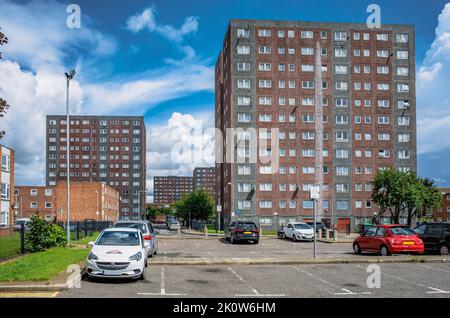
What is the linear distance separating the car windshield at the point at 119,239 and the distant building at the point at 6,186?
3931cm

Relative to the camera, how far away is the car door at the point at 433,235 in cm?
2369

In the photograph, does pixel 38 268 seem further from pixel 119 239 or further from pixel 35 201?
pixel 35 201

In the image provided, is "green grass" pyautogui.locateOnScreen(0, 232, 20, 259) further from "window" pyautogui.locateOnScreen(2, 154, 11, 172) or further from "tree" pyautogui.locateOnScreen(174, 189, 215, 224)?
"tree" pyautogui.locateOnScreen(174, 189, 215, 224)

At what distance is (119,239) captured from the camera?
15.2m

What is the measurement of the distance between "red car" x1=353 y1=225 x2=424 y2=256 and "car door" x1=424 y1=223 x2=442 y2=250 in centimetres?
195

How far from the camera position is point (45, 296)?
37.2ft

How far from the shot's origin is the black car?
2342cm

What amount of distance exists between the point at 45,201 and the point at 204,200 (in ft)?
107

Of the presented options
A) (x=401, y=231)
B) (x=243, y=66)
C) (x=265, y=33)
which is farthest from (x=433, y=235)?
(x=265, y=33)

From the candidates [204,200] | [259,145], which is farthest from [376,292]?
[204,200]

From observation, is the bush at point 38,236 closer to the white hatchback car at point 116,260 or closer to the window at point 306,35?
the white hatchback car at point 116,260

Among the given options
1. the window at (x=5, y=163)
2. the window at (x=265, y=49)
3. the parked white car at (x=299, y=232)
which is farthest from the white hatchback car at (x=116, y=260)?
the window at (x=265, y=49)

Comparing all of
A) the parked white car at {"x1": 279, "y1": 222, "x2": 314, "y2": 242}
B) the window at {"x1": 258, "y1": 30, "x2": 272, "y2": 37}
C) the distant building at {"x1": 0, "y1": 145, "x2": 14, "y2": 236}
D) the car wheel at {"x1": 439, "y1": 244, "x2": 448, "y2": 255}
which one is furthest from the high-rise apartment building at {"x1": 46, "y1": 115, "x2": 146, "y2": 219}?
the car wheel at {"x1": 439, "y1": 244, "x2": 448, "y2": 255}
